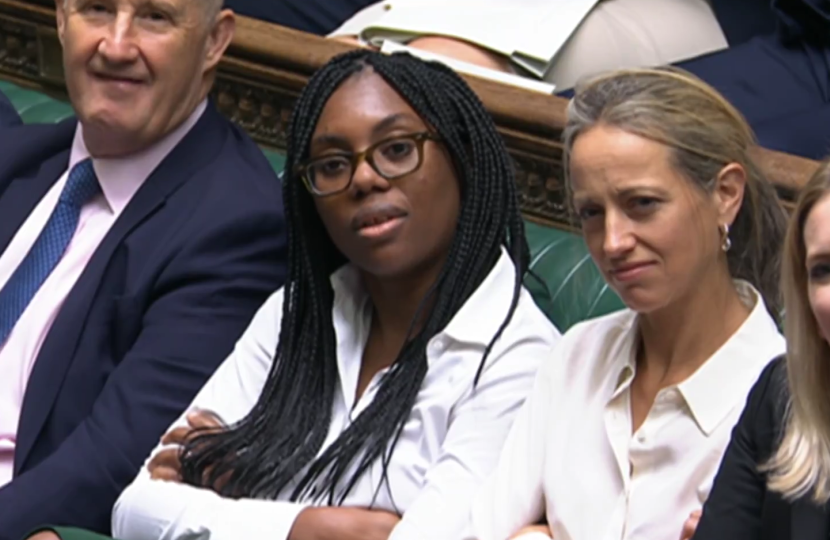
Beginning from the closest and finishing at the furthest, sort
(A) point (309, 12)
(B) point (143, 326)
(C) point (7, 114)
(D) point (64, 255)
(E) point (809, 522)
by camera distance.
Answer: (E) point (809, 522) < (B) point (143, 326) < (D) point (64, 255) < (C) point (7, 114) < (A) point (309, 12)

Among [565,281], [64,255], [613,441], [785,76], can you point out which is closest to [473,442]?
[613,441]

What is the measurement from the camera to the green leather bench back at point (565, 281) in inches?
90.0

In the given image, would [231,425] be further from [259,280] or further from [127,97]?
[127,97]

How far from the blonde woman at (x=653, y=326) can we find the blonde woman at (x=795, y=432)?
0.31 feet

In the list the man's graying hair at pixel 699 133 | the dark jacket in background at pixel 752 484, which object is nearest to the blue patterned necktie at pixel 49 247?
the man's graying hair at pixel 699 133

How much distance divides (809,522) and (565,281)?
763 mm

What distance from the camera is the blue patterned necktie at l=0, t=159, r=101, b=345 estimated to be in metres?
2.35

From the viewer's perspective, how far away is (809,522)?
1.58 m

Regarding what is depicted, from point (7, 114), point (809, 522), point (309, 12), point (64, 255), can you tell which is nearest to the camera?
Result: point (809, 522)

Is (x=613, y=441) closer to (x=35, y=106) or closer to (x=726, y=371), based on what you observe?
(x=726, y=371)

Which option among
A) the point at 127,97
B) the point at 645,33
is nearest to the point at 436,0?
the point at 645,33

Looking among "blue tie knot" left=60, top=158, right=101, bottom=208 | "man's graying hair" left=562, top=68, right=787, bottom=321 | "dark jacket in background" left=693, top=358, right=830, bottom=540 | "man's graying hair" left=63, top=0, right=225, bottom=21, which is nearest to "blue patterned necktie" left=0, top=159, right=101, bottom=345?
"blue tie knot" left=60, top=158, right=101, bottom=208

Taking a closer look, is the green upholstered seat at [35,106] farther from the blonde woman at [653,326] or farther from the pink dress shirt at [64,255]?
the blonde woman at [653,326]

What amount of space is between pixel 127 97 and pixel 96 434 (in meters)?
0.43
